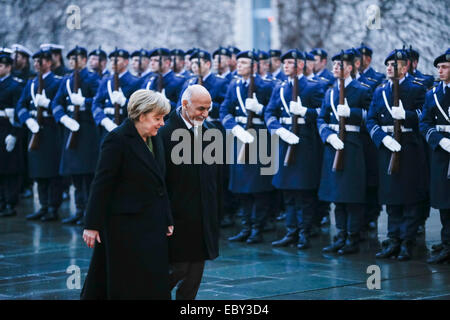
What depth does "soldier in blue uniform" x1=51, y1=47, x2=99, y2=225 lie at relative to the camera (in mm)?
11148

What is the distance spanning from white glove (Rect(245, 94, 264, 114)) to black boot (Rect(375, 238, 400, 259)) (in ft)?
6.42

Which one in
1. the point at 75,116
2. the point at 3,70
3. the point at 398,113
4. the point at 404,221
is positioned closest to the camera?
the point at 398,113

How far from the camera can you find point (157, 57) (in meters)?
11.2

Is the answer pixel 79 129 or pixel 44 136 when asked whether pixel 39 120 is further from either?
pixel 79 129

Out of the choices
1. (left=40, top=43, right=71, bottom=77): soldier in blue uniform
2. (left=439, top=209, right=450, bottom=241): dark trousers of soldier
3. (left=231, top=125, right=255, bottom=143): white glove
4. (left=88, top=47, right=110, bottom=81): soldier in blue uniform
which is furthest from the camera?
(left=40, top=43, right=71, bottom=77): soldier in blue uniform

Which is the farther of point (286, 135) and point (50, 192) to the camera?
point (50, 192)

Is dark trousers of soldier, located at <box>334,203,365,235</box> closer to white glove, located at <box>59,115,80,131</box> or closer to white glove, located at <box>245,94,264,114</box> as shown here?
white glove, located at <box>245,94,264,114</box>

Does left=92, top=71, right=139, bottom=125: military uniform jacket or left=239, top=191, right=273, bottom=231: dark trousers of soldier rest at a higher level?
left=92, top=71, right=139, bottom=125: military uniform jacket

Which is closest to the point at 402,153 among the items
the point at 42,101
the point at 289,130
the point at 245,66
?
the point at 289,130

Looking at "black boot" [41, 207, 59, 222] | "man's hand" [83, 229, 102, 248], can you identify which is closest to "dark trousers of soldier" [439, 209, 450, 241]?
"man's hand" [83, 229, 102, 248]

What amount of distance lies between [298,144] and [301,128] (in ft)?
0.55

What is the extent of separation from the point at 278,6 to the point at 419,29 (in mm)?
3263

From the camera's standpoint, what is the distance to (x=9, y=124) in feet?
38.5
